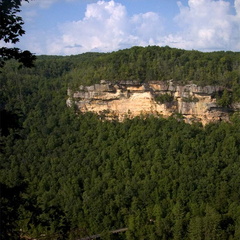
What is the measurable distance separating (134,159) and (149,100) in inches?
287

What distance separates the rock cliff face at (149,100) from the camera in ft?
94.5

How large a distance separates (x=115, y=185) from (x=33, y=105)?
16.1 m

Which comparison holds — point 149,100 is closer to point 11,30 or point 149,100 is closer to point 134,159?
point 134,159

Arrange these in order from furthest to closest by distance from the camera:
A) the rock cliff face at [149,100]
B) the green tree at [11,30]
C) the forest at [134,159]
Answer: the rock cliff face at [149,100], the forest at [134,159], the green tree at [11,30]

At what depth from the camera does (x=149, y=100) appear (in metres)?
30.8

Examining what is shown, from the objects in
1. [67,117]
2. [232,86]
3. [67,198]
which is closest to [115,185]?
[67,198]

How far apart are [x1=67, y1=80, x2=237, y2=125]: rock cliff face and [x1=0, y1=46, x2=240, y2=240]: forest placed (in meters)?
0.76

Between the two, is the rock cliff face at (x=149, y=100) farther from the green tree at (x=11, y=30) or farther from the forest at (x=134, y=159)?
the green tree at (x=11, y=30)

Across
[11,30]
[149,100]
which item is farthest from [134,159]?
[11,30]

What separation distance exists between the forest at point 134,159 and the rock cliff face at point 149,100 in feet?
2.49

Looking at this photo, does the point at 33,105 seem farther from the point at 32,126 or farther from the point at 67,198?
the point at 67,198

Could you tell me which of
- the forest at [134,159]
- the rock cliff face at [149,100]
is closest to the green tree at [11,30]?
the forest at [134,159]

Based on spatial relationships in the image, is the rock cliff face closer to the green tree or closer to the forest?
the forest

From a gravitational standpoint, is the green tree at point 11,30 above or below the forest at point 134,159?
above
